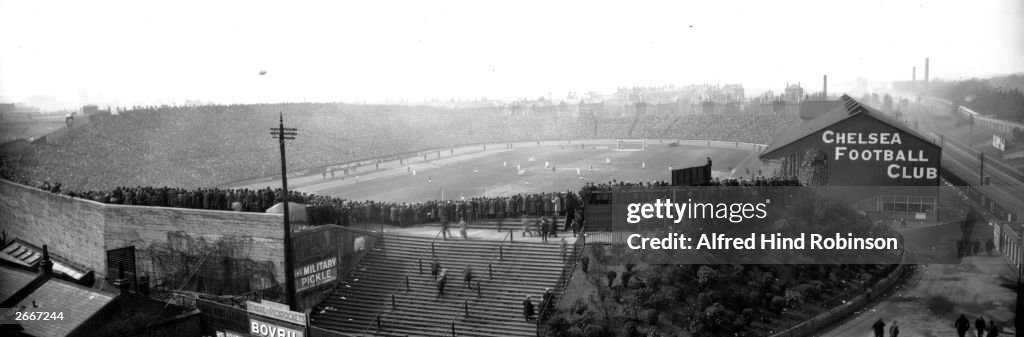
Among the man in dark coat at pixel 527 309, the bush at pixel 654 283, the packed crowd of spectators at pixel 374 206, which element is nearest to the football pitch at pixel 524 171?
the packed crowd of spectators at pixel 374 206

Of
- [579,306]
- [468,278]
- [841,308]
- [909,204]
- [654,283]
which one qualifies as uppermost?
[909,204]

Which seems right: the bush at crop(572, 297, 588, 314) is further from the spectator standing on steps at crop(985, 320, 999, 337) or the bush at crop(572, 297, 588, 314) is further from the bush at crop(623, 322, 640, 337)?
the spectator standing on steps at crop(985, 320, 999, 337)

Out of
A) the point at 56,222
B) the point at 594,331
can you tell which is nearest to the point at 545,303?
the point at 594,331

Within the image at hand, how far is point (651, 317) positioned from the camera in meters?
18.6

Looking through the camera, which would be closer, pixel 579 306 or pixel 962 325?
pixel 962 325

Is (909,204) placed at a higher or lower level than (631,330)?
higher

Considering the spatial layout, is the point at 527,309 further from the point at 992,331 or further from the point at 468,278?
the point at 992,331

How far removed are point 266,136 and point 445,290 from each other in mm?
40288

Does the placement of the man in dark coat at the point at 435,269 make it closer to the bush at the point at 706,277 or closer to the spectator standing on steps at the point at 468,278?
the spectator standing on steps at the point at 468,278

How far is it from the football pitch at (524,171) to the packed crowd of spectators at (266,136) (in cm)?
724

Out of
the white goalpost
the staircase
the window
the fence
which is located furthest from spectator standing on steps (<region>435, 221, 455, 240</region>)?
the white goalpost

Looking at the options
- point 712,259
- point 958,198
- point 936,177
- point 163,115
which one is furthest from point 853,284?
point 163,115

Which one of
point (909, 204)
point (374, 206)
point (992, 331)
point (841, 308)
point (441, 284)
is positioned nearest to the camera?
point (992, 331)

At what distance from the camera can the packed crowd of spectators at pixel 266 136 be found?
153 ft
